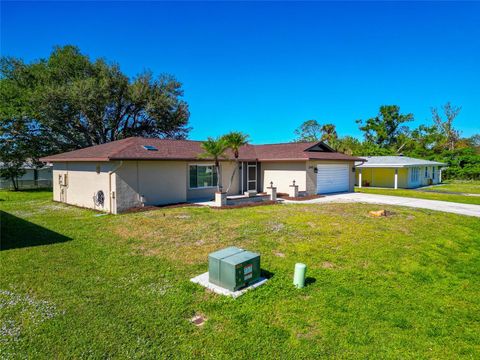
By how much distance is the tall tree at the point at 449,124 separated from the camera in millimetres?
44897

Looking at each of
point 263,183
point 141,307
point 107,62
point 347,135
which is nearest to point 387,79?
point 347,135

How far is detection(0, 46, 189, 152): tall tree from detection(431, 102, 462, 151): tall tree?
4104cm

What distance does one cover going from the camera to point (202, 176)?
659 inches

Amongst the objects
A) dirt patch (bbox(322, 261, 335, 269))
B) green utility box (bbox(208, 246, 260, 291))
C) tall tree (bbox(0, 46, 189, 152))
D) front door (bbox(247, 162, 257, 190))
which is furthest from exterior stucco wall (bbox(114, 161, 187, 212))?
tall tree (bbox(0, 46, 189, 152))

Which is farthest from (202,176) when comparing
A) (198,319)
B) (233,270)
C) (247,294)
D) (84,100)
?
(84,100)

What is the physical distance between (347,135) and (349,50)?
27.6 m

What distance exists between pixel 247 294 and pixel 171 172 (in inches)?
423

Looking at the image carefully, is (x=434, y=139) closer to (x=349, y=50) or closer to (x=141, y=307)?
(x=349, y=50)

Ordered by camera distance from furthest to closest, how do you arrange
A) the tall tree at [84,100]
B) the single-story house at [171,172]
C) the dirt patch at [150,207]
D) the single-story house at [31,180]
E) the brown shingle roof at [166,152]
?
the single-story house at [31,180]
the tall tree at [84,100]
the brown shingle roof at [166,152]
the single-story house at [171,172]
the dirt patch at [150,207]

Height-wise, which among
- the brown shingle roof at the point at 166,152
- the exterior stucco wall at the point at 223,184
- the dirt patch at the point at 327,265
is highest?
the brown shingle roof at the point at 166,152

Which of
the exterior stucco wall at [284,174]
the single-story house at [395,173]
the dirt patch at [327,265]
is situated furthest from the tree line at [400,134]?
the dirt patch at [327,265]

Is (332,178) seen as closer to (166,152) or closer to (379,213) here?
(379,213)

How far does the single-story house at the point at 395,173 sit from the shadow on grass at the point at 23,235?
23.4m

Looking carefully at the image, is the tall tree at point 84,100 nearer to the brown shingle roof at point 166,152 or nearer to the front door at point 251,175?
the brown shingle roof at point 166,152
